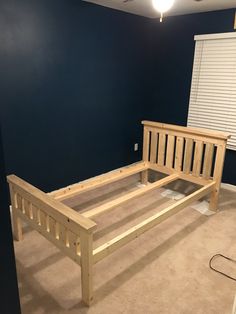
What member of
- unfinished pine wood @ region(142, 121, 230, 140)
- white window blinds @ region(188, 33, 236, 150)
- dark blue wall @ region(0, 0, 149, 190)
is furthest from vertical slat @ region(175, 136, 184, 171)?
dark blue wall @ region(0, 0, 149, 190)

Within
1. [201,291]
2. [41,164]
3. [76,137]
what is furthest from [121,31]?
[201,291]

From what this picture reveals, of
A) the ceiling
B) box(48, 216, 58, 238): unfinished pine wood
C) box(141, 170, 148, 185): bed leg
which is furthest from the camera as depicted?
box(141, 170, 148, 185): bed leg

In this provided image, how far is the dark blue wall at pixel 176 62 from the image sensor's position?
3492mm

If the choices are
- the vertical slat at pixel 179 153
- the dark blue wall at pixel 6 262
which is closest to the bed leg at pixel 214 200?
the vertical slat at pixel 179 153

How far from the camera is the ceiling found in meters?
3.01

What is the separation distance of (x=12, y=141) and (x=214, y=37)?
2778 millimetres

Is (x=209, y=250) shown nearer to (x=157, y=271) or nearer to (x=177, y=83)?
(x=157, y=271)

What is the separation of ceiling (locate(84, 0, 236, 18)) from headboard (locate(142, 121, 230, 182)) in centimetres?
142

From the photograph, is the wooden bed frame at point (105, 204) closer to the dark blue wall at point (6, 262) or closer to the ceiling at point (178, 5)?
the dark blue wall at point (6, 262)

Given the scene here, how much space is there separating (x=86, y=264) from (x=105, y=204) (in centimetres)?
76

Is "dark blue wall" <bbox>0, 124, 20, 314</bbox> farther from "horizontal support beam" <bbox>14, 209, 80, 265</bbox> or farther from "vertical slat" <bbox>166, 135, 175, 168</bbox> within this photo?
"vertical slat" <bbox>166, 135, 175, 168</bbox>

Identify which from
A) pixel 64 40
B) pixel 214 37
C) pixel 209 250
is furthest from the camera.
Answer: pixel 214 37

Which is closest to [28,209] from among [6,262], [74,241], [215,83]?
[74,241]

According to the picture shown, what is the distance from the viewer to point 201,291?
1.97m
